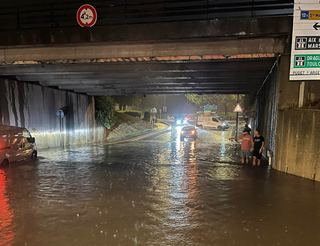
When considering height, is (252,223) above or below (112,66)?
below

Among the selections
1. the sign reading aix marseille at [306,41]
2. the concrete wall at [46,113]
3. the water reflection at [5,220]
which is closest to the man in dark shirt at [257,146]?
the sign reading aix marseille at [306,41]

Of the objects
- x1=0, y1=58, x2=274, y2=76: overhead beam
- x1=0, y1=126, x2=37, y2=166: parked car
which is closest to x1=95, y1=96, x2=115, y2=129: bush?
x1=0, y1=58, x2=274, y2=76: overhead beam

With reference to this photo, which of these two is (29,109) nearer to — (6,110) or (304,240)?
(6,110)

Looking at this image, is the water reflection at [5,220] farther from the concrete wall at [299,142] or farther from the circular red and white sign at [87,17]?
the concrete wall at [299,142]

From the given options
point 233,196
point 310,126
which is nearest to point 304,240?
point 233,196

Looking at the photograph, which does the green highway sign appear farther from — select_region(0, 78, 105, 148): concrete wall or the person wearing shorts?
select_region(0, 78, 105, 148): concrete wall

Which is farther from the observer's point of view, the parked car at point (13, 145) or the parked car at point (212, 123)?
the parked car at point (212, 123)

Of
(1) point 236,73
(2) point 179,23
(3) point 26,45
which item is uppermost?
(2) point 179,23

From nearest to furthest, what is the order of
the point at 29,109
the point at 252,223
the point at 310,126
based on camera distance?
1. the point at 252,223
2. the point at 310,126
3. the point at 29,109

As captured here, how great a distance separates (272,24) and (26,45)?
9346 millimetres

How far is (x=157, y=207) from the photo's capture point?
4.81 metres

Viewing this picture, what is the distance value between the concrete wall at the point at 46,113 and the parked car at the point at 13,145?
2.84m

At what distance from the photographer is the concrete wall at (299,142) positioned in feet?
22.4

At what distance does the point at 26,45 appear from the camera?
28.8ft
